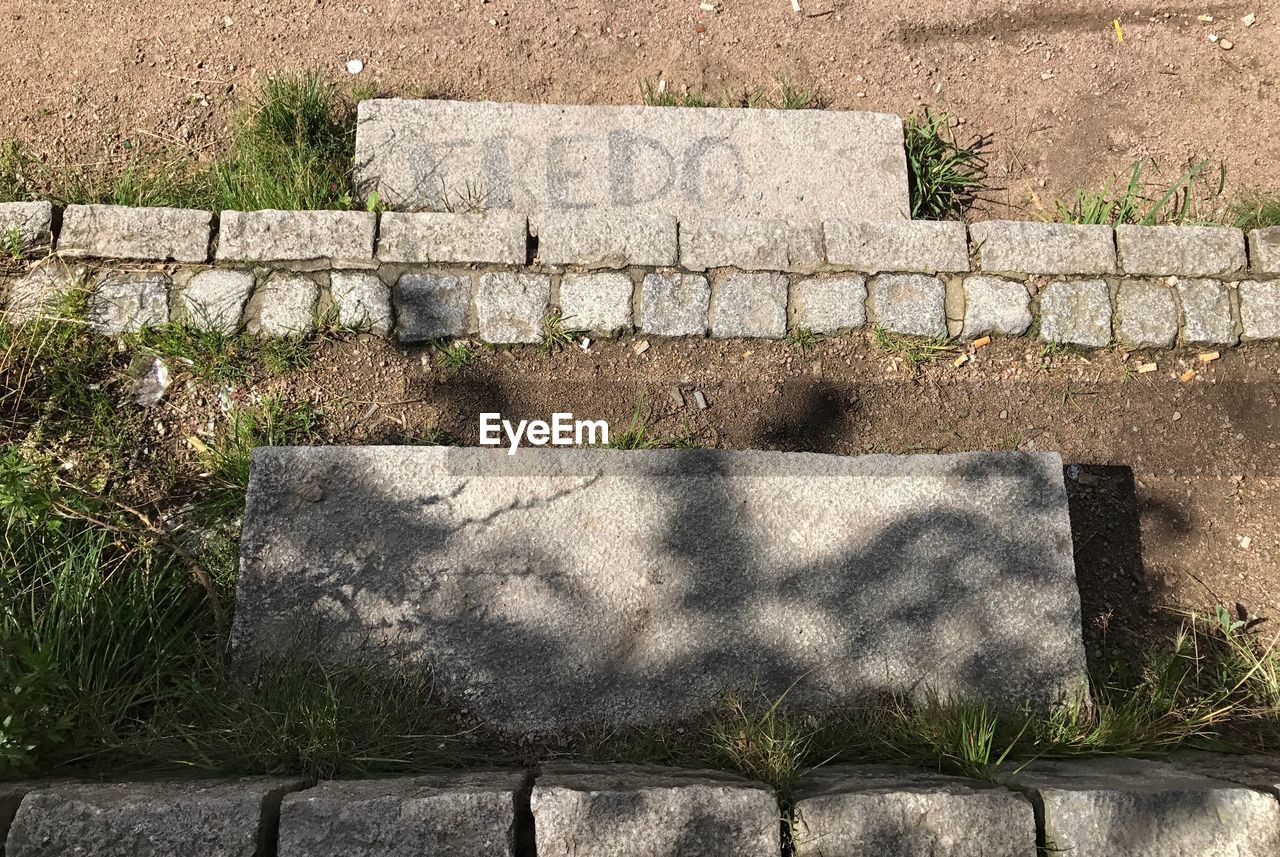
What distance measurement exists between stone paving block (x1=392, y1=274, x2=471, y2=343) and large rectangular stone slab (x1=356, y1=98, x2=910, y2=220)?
371 mm

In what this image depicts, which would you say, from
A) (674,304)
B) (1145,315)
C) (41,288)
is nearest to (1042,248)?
(1145,315)

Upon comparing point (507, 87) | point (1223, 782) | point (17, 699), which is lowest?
point (1223, 782)

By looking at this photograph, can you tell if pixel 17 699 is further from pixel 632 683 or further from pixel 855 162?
pixel 855 162

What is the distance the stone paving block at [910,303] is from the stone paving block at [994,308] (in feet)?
0.31

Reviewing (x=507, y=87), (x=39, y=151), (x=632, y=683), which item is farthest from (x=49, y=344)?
(x=632, y=683)

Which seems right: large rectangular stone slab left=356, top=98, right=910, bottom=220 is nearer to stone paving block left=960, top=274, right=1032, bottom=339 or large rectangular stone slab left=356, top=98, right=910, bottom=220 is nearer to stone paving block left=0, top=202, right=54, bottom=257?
stone paving block left=960, top=274, right=1032, bottom=339

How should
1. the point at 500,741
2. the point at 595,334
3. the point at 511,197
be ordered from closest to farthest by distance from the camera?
1. the point at 500,741
2. the point at 595,334
3. the point at 511,197

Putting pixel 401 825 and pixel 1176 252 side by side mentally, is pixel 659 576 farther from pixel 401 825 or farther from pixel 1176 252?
pixel 1176 252

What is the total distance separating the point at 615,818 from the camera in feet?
6.38

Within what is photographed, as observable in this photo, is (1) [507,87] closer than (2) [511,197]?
No

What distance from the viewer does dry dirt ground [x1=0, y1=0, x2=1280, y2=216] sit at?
3527 mm

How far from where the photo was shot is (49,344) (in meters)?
2.92

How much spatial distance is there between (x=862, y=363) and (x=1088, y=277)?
3.10 feet

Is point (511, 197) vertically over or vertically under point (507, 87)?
under
